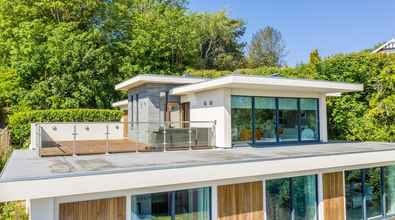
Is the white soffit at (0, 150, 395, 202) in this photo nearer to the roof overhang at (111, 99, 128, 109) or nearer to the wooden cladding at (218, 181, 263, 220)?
the wooden cladding at (218, 181, 263, 220)

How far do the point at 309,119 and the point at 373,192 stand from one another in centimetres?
427

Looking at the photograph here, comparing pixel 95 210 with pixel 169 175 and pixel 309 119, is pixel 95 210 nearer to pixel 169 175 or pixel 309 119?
pixel 169 175

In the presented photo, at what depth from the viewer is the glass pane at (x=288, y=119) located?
13.3 metres

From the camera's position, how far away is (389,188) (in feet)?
36.9

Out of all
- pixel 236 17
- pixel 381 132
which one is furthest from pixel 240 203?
pixel 236 17

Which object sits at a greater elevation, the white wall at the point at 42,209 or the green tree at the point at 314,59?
the green tree at the point at 314,59

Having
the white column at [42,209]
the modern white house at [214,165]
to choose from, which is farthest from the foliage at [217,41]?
the white column at [42,209]

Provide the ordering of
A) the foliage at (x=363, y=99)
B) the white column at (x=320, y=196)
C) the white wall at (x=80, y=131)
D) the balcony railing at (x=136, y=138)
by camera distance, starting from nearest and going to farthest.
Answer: the white column at (x=320, y=196) < the balcony railing at (x=136, y=138) < the foliage at (x=363, y=99) < the white wall at (x=80, y=131)

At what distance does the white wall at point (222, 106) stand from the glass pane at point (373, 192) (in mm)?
3644

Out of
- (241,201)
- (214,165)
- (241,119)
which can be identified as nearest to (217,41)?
(241,119)

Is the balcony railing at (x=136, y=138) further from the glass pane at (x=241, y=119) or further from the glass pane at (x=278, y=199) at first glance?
the glass pane at (x=278, y=199)

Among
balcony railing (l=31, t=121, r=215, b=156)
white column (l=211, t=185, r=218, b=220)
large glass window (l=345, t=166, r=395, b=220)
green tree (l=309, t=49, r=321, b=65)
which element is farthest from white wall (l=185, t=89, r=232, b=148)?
green tree (l=309, t=49, r=321, b=65)

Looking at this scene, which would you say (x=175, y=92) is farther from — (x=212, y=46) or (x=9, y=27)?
(x=212, y=46)

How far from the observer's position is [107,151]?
1022 cm
